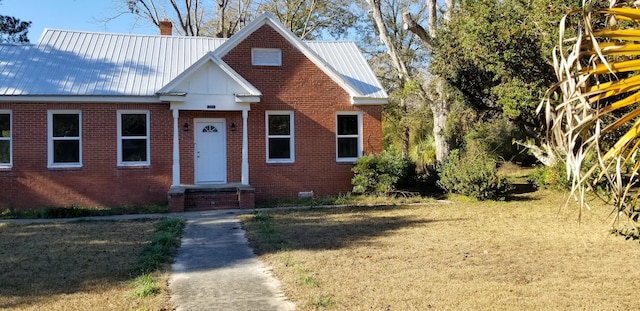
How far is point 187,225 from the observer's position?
12.0 metres

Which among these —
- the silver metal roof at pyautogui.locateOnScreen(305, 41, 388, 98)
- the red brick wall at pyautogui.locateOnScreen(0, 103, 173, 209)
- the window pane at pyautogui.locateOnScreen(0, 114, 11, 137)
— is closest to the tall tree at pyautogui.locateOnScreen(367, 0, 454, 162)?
the silver metal roof at pyautogui.locateOnScreen(305, 41, 388, 98)

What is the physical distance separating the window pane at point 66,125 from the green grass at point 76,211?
2.23 metres

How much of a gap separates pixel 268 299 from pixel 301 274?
3.44 ft

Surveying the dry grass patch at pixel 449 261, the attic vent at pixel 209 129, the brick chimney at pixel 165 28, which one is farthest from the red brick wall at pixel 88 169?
the brick chimney at pixel 165 28

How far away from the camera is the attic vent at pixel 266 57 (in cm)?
1697

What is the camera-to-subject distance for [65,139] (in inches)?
612

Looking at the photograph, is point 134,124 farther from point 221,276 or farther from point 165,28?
point 221,276

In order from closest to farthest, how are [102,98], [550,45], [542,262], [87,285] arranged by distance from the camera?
[87,285]
[542,262]
[550,45]
[102,98]

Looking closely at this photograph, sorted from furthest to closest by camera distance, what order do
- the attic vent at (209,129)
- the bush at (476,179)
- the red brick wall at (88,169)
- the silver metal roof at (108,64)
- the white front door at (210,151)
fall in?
1. the attic vent at (209,129)
2. the white front door at (210,151)
3. the bush at (476,179)
4. the silver metal roof at (108,64)
5. the red brick wall at (88,169)

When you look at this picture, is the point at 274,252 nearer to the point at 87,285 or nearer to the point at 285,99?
the point at 87,285

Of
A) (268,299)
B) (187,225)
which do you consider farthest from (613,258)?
(187,225)

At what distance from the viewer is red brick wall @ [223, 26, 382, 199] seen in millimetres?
16656

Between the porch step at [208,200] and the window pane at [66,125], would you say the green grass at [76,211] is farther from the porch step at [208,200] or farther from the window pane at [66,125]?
the window pane at [66,125]

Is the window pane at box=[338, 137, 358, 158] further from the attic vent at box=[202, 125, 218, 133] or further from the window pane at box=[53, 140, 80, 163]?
the window pane at box=[53, 140, 80, 163]
